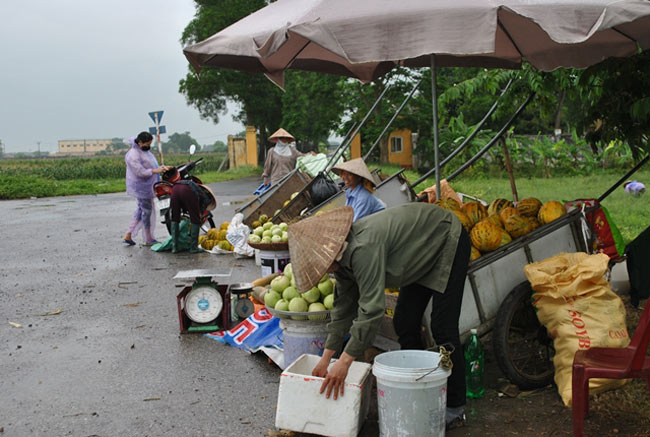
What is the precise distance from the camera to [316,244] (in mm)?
3672

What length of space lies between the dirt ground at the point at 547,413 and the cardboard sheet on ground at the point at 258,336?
1.85 metres

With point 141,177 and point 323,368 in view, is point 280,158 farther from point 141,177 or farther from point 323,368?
point 323,368

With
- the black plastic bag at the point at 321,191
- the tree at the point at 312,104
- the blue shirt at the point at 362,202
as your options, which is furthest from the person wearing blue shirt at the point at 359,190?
the tree at the point at 312,104

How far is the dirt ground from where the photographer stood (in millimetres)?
4172

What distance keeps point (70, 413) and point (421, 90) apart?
3039 centimetres

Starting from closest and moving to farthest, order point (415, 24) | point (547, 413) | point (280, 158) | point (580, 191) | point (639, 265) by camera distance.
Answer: point (415, 24) < point (547, 413) < point (639, 265) < point (280, 158) < point (580, 191)

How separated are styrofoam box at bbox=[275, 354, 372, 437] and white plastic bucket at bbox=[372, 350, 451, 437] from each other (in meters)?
0.19

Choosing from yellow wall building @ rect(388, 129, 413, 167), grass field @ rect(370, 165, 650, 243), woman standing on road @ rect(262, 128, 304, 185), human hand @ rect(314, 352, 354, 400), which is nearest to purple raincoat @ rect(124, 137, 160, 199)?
woman standing on road @ rect(262, 128, 304, 185)

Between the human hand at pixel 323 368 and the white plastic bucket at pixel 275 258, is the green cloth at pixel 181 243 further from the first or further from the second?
the human hand at pixel 323 368

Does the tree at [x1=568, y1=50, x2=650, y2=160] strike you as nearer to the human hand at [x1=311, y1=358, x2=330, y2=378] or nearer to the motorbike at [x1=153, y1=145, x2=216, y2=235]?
the human hand at [x1=311, y1=358, x2=330, y2=378]

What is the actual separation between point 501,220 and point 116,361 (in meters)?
3.74

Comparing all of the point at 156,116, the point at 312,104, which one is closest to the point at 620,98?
the point at 156,116

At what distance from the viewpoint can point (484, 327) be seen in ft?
16.0

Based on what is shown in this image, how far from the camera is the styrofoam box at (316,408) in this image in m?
3.96
